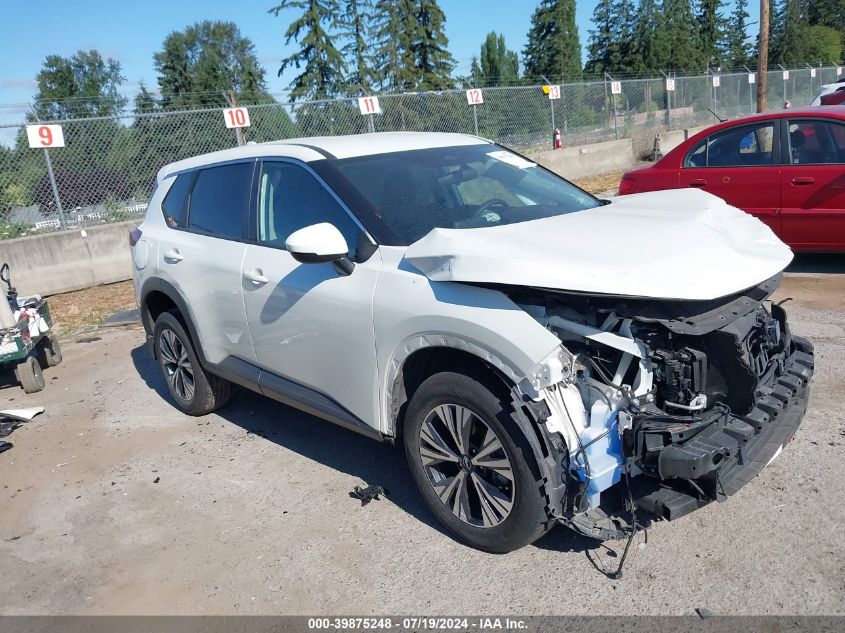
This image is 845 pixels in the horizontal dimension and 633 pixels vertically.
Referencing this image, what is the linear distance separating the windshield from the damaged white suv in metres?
0.02

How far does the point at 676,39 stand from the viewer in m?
63.6

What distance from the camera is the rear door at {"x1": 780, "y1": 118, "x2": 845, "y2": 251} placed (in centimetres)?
674

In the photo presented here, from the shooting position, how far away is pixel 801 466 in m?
3.76

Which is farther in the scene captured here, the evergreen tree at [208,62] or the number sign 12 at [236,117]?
the evergreen tree at [208,62]

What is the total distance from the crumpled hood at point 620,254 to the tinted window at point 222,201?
1640 mm

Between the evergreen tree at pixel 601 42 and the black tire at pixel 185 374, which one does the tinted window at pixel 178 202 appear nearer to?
the black tire at pixel 185 374

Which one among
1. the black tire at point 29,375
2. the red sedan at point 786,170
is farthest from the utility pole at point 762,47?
the black tire at point 29,375

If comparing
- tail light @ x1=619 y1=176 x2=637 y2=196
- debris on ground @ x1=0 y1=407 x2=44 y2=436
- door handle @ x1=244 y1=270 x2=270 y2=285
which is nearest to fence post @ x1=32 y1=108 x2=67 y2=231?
debris on ground @ x1=0 y1=407 x2=44 y2=436

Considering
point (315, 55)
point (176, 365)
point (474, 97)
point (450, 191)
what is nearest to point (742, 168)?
point (450, 191)

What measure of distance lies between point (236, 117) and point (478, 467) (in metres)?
11.1

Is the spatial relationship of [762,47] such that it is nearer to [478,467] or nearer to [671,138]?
[671,138]

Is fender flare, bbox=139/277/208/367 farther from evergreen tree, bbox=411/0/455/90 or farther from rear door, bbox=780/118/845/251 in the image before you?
evergreen tree, bbox=411/0/455/90

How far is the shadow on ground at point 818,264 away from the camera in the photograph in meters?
7.37

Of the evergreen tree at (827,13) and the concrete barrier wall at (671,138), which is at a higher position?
the evergreen tree at (827,13)
